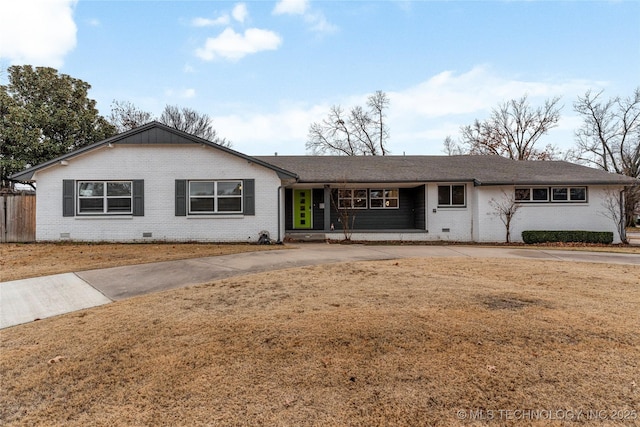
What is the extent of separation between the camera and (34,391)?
249cm

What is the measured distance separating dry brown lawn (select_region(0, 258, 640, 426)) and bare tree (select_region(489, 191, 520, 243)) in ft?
30.8

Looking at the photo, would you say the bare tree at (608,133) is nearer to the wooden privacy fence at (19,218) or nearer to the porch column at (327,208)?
the porch column at (327,208)

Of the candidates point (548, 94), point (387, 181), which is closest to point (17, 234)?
point (387, 181)

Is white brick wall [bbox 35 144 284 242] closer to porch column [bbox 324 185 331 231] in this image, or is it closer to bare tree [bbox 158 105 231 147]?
porch column [bbox 324 185 331 231]

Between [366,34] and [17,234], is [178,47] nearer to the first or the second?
[366,34]

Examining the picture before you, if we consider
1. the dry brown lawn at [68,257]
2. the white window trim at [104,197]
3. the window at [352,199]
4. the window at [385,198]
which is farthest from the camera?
the window at [385,198]

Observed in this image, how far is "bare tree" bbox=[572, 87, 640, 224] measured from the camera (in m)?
30.7

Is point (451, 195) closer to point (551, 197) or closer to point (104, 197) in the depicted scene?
point (551, 197)

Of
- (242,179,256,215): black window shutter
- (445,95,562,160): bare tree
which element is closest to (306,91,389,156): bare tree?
(445,95,562,160): bare tree

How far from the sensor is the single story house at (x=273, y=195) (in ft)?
40.1

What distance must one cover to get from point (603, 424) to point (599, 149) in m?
41.4

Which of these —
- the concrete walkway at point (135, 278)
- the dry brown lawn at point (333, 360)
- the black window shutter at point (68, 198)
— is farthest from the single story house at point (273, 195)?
the dry brown lawn at point (333, 360)

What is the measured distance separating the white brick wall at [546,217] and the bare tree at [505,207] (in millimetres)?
123

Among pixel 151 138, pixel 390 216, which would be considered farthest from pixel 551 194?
pixel 151 138
